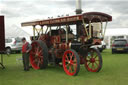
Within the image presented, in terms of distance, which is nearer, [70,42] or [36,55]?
[70,42]

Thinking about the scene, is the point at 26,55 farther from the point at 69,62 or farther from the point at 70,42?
the point at 69,62

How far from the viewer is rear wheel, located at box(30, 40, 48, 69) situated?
8.41 m

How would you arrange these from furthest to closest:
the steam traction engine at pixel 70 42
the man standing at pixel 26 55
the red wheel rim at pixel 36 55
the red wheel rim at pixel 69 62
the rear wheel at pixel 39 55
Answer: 1. the red wheel rim at pixel 36 55
2. the man standing at pixel 26 55
3. the rear wheel at pixel 39 55
4. the steam traction engine at pixel 70 42
5. the red wheel rim at pixel 69 62

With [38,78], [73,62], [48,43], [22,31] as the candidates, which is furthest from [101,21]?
[22,31]

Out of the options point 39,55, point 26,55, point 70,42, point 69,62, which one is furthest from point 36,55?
point 69,62

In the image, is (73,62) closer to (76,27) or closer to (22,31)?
(76,27)

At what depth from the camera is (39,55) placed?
8.80m

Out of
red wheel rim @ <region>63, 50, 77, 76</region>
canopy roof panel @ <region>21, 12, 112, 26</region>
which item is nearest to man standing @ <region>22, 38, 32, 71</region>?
canopy roof panel @ <region>21, 12, 112, 26</region>

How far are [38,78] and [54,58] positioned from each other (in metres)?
1.54

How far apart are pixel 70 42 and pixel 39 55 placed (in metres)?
1.68

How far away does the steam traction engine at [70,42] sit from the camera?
7.45 meters

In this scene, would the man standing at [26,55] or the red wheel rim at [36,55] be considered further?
the red wheel rim at [36,55]

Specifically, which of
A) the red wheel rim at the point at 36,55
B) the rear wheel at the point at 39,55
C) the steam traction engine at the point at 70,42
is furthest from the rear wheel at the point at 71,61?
the red wheel rim at the point at 36,55

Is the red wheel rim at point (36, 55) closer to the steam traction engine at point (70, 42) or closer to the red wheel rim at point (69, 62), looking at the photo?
the steam traction engine at point (70, 42)
